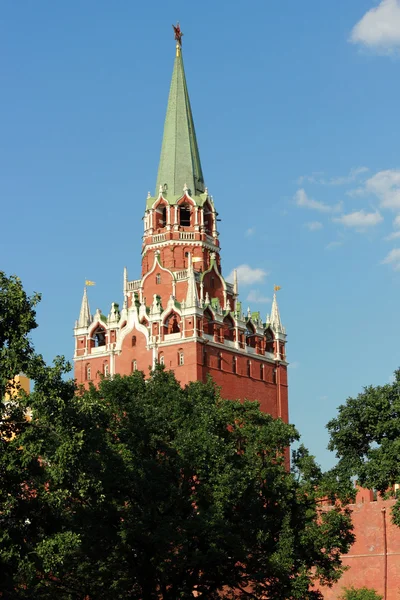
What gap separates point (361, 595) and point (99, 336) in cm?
4039

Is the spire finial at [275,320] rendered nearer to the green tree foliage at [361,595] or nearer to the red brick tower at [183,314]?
the red brick tower at [183,314]

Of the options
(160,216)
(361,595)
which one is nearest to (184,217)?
(160,216)

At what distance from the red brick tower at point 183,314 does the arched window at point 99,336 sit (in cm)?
12

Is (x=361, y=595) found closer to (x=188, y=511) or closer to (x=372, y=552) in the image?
(x=372, y=552)

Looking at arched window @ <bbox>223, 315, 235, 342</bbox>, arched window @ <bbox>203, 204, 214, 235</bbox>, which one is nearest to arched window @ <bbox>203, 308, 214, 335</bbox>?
arched window @ <bbox>223, 315, 235, 342</bbox>

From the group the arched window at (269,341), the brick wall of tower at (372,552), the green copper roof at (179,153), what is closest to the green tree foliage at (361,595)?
the brick wall of tower at (372,552)

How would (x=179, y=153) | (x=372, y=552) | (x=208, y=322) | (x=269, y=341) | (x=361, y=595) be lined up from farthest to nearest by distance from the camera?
1. (x=179, y=153)
2. (x=269, y=341)
3. (x=208, y=322)
4. (x=372, y=552)
5. (x=361, y=595)

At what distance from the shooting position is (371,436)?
53000 millimetres

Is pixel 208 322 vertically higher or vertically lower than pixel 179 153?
lower

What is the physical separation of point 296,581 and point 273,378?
47354 millimetres

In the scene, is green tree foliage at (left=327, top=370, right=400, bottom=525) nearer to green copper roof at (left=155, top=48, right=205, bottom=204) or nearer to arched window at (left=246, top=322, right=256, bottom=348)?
arched window at (left=246, top=322, right=256, bottom=348)

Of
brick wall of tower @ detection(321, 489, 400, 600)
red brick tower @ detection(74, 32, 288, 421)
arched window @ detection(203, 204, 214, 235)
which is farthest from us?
arched window @ detection(203, 204, 214, 235)

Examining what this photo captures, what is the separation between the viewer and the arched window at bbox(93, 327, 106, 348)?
91500mm

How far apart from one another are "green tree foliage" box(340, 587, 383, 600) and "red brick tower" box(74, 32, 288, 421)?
28122 mm
